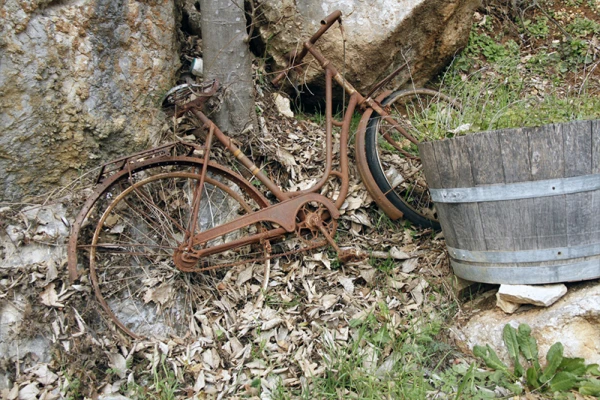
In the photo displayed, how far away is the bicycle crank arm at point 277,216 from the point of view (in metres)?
3.28

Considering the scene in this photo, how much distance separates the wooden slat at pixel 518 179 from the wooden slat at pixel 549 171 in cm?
3

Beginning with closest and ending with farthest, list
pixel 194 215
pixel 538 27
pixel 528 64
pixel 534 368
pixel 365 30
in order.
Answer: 1. pixel 534 368
2. pixel 194 215
3. pixel 365 30
4. pixel 528 64
5. pixel 538 27

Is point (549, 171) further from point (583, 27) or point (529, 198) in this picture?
point (583, 27)

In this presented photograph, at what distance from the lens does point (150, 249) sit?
11.2ft

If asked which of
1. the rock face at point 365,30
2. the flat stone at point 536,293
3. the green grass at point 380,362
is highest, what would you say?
the rock face at point 365,30

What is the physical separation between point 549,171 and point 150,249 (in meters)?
2.46

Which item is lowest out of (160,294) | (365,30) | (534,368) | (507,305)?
(534,368)

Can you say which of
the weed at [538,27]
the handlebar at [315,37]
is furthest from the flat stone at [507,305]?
the weed at [538,27]

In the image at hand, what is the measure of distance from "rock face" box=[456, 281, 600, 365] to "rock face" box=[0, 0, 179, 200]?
261cm

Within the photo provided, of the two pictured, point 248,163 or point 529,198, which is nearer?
point 529,198

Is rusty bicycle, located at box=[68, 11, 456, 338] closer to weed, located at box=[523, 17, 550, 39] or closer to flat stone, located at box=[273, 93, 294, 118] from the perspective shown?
flat stone, located at box=[273, 93, 294, 118]

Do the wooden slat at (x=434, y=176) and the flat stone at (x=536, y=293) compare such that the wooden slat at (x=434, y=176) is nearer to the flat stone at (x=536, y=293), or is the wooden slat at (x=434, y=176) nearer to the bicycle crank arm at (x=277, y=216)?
the flat stone at (x=536, y=293)

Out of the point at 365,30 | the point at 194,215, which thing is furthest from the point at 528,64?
the point at 194,215

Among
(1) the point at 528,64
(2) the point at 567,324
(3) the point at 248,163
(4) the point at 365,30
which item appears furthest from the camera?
(1) the point at 528,64
